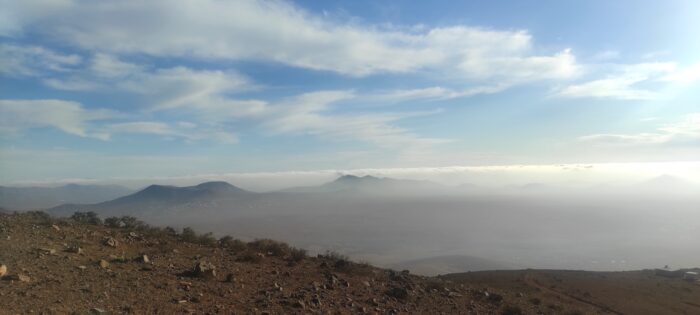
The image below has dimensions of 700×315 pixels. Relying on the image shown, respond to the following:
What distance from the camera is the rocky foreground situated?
30.0 ft

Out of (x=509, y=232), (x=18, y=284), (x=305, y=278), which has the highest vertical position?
(x=18, y=284)

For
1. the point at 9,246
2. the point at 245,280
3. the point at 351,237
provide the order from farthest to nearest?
the point at 351,237 → the point at 245,280 → the point at 9,246

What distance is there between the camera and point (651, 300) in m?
25.4

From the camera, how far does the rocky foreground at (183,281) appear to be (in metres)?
9.16

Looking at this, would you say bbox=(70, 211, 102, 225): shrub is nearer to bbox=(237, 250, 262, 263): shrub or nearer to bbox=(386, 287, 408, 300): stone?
bbox=(237, 250, 262, 263): shrub

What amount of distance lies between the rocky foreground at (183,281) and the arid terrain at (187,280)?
0.03m

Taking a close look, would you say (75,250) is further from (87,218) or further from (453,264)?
(453,264)

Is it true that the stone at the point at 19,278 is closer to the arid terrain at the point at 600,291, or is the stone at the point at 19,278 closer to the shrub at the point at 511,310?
the shrub at the point at 511,310

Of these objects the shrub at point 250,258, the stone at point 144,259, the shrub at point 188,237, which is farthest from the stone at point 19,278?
the shrub at point 188,237

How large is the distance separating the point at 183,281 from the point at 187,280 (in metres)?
0.23

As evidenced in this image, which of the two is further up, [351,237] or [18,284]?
[18,284]

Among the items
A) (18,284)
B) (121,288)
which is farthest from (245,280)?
(18,284)

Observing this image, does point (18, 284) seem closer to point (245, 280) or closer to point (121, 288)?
point (121, 288)

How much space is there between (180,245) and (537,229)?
20309 centimetres
